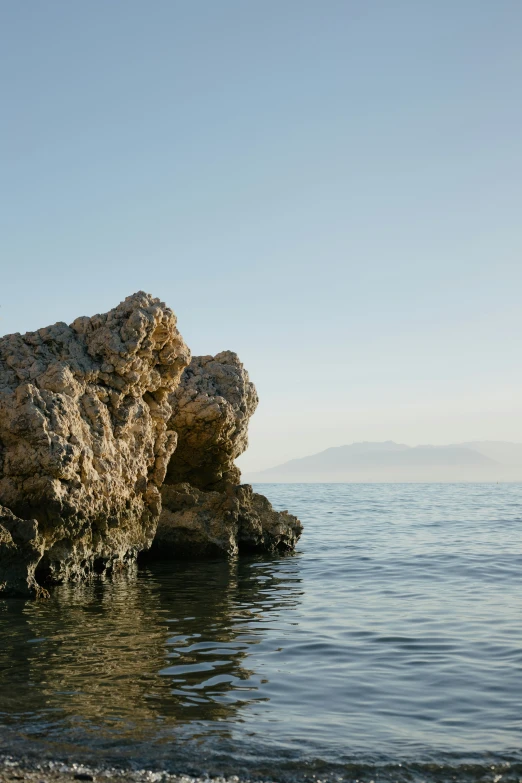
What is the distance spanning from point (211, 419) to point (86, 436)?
A: 5.31 meters

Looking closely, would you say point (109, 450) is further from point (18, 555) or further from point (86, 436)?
point (18, 555)

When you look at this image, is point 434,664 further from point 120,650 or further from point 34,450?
point 34,450

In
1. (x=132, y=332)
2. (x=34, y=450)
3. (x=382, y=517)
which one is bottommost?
(x=382, y=517)

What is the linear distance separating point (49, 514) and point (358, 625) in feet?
17.6

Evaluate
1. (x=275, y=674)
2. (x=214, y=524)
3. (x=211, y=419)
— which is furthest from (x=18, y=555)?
(x=211, y=419)

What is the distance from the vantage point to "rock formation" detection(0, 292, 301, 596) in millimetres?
13266

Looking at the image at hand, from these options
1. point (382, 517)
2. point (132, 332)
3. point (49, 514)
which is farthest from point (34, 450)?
point (382, 517)

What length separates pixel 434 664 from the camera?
9.20 m

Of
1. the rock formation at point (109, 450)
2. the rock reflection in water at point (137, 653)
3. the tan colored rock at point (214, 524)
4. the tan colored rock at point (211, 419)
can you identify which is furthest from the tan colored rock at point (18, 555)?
the tan colored rock at point (211, 419)

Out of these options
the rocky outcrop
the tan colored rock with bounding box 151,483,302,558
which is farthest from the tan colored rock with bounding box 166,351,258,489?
the rocky outcrop

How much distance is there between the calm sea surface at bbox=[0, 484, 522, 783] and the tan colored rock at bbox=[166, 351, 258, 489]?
165 inches

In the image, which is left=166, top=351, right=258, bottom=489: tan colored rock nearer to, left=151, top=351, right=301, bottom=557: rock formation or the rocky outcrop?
left=151, top=351, right=301, bottom=557: rock formation

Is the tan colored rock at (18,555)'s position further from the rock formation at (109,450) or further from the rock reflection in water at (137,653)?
the rock reflection in water at (137,653)

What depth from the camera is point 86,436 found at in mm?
14430
